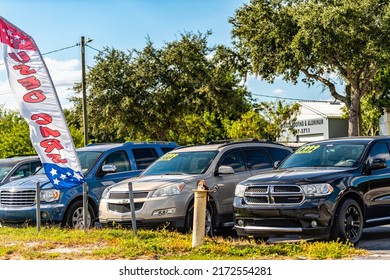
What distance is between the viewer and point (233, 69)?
4650 centimetres

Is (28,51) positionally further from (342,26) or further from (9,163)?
(342,26)

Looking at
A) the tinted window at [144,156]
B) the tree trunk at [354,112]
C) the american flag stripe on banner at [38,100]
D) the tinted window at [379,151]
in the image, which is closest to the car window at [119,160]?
the tinted window at [144,156]

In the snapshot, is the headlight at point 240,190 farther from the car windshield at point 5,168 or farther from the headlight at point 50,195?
Answer: the car windshield at point 5,168

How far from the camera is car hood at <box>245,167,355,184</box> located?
1152cm

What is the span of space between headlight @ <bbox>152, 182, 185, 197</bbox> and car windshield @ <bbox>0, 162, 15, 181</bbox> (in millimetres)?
7354

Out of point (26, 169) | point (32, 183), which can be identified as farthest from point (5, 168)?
point (32, 183)

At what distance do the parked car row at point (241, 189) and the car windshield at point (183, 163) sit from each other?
0.02 m

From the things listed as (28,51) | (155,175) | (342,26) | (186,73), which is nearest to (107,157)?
(155,175)

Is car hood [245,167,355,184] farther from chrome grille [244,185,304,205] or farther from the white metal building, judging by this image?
the white metal building

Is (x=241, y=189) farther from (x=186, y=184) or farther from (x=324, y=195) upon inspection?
(x=324, y=195)

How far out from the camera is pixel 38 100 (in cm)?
1286

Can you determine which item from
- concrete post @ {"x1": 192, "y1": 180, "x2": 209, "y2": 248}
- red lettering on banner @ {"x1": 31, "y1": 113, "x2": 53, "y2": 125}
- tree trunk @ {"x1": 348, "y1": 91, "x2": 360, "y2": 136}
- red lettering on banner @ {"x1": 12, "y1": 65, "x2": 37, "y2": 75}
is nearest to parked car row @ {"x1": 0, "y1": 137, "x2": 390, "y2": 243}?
concrete post @ {"x1": 192, "y1": 180, "x2": 209, "y2": 248}

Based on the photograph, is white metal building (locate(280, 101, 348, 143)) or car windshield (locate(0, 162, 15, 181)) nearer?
car windshield (locate(0, 162, 15, 181))

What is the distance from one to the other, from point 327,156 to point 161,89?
34810mm
